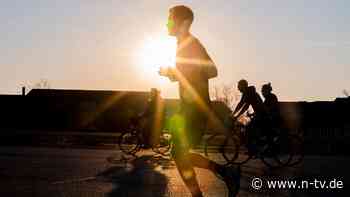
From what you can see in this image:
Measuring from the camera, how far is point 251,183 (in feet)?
35.2

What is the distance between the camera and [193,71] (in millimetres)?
6836

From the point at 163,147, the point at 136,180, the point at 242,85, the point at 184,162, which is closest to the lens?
the point at 184,162

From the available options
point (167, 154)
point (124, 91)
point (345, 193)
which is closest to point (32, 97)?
point (124, 91)

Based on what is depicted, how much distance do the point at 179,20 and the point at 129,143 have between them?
13.1m

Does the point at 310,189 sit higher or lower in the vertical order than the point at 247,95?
lower

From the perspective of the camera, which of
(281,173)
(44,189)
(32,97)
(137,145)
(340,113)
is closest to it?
(44,189)

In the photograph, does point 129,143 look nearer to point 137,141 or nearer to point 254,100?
point 137,141

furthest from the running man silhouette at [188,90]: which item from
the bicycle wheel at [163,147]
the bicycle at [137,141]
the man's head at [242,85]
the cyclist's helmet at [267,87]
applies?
the bicycle wheel at [163,147]

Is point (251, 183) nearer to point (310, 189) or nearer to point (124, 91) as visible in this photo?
point (310, 189)

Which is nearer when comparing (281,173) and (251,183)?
(251,183)

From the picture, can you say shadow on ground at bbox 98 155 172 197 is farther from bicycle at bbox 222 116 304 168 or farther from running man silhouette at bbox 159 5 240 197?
bicycle at bbox 222 116 304 168

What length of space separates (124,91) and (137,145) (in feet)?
240

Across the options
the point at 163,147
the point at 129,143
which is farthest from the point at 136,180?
the point at 163,147

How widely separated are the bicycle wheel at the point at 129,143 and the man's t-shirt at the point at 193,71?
12.6 meters
